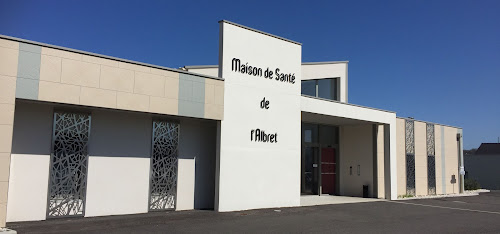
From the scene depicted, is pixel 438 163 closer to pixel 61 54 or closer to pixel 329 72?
pixel 329 72

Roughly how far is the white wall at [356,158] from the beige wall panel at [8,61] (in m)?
16.5

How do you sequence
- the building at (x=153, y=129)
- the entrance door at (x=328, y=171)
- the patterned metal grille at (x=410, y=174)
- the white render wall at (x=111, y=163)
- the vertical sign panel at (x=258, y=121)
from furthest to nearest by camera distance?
the patterned metal grille at (x=410, y=174) < the entrance door at (x=328, y=171) < the vertical sign panel at (x=258, y=121) < the white render wall at (x=111, y=163) < the building at (x=153, y=129)

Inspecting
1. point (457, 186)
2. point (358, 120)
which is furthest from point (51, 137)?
point (457, 186)

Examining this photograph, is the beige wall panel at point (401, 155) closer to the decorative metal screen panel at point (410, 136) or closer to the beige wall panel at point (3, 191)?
the decorative metal screen panel at point (410, 136)

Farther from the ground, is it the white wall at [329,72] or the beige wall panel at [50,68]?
the white wall at [329,72]

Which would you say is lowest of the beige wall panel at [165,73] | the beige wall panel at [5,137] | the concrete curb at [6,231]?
the concrete curb at [6,231]

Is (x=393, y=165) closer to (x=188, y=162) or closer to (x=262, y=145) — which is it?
(x=262, y=145)

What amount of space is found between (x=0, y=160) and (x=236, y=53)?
795cm

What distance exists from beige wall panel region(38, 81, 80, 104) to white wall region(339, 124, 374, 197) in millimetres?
15034

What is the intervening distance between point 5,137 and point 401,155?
18.9 metres

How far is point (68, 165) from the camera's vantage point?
11.6 metres

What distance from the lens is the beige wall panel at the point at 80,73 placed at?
10.7 m

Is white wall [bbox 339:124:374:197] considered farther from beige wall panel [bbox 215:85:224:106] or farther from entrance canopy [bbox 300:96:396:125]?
beige wall panel [bbox 215:85:224:106]

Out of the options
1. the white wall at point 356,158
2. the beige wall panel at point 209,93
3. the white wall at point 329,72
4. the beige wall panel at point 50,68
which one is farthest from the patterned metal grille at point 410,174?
the beige wall panel at point 50,68
